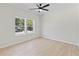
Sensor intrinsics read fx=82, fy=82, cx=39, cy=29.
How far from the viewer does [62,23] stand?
5199 mm

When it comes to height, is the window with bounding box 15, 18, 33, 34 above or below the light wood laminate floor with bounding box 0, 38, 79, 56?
above

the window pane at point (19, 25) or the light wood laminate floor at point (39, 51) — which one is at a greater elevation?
the window pane at point (19, 25)

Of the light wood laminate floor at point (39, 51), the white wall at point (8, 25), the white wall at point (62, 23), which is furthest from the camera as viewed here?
the white wall at point (62, 23)

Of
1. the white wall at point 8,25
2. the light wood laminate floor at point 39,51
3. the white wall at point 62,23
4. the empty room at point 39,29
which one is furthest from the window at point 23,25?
the light wood laminate floor at point 39,51

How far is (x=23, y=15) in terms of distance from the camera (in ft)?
17.5

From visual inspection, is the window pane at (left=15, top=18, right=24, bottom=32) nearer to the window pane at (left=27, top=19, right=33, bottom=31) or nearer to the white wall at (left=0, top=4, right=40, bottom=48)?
the white wall at (left=0, top=4, right=40, bottom=48)

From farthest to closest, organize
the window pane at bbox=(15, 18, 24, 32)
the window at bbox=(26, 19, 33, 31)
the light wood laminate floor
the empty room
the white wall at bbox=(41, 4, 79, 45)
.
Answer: the window at bbox=(26, 19, 33, 31), the window pane at bbox=(15, 18, 24, 32), the white wall at bbox=(41, 4, 79, 45), the empty room, the light wood laminate floor

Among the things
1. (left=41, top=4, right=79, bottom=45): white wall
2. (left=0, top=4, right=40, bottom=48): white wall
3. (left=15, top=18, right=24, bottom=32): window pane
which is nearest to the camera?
(left=0, top=4, right=40, bottom=48): white wall

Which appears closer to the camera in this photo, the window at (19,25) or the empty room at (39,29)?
the empty room at (39,29)

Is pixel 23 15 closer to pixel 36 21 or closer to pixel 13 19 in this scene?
pixel 13 19

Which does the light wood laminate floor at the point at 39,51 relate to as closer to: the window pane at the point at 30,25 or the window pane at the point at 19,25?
the window pane at the point at 19,25

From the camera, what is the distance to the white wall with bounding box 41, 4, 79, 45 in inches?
175

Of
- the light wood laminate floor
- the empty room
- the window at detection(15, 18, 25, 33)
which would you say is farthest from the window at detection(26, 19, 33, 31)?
the light wood laminate floor

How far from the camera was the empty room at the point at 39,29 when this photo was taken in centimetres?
352
